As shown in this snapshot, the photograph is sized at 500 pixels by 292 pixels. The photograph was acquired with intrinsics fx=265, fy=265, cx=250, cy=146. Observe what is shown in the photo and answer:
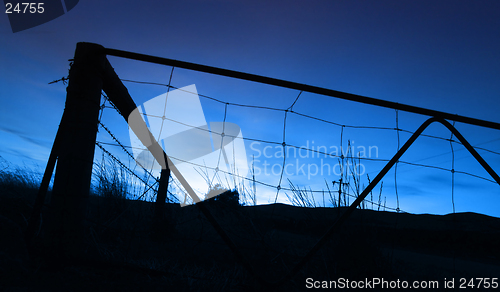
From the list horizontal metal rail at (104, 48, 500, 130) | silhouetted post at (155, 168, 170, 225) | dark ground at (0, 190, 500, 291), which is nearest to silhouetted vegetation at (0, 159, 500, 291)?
dark ground at (0, 190, 500, 291)

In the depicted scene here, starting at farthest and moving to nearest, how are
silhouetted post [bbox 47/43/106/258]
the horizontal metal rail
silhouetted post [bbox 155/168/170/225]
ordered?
silhouetted post [bbox 155/168/170/225], the horizontal metal rail, silhouetted post [bbox 47/43/106/258]

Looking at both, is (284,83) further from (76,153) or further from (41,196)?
(41,196)

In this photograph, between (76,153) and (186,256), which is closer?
(76,153)

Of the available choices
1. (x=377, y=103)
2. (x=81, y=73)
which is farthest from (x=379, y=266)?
(x=81, y=73)

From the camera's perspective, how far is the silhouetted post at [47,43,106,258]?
180 cm

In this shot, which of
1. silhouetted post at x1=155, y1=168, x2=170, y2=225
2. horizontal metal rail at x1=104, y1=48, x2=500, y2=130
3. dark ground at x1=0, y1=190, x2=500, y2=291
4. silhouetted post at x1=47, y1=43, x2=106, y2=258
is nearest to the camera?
dark ground at x1=0, y1=190, x2=500, y2=291

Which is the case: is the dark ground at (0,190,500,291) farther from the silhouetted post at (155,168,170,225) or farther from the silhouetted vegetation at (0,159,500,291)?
the silhouetted post at (155,168,170,225)

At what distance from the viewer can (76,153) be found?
6.10 ft

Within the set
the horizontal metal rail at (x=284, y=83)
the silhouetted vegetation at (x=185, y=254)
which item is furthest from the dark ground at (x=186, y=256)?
the horizontal metal rail at (x=284, y=83)

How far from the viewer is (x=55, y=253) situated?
176 centimetres

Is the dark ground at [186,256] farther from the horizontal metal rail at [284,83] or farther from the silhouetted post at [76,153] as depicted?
the horizontal metal rail at [284,83]

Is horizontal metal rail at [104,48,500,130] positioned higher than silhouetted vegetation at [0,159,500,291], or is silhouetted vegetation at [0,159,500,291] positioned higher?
horizontal metal rail at [104,48,500,130]

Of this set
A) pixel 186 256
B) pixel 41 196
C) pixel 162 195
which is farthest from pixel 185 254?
pixel 41 196

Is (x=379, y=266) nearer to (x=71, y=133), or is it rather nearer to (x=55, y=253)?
(x=55, y=253)
